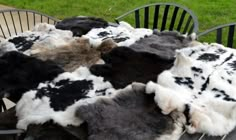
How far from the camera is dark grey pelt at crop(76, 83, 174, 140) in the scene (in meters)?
1.40

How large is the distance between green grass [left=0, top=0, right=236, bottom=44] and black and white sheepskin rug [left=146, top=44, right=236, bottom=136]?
2.58m

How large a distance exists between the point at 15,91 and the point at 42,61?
285 millimetres

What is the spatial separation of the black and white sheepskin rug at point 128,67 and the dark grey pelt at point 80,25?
1.36 ft

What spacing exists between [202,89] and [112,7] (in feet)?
12.3

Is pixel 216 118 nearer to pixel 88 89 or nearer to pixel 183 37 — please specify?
pixel 88 89

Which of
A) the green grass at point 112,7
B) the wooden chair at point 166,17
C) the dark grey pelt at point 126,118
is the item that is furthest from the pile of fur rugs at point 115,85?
the green grass at point 112,7

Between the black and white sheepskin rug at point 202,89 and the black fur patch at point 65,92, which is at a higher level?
the black and white sheepskin rug at point 202,89

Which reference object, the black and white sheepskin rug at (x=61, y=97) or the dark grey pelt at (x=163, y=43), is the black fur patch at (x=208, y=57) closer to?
the dark grey pelt at (x=163, y=43)

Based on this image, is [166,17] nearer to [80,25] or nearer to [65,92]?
[80,25]

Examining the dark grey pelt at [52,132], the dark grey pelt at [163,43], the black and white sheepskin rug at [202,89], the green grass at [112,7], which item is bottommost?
the green grass at [112,7]

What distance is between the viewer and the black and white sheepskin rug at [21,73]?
5.76 feet

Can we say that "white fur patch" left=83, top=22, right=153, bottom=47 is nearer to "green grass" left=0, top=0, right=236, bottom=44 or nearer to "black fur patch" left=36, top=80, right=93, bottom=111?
"black fur patch" left=36, top=80, right=93, bottom=111

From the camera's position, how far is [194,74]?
172 centimetres

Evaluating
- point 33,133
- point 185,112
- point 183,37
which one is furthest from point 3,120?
point 183,37
